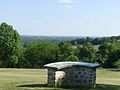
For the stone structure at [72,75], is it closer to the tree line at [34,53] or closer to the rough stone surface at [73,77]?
the rough stone surface at [73,77]

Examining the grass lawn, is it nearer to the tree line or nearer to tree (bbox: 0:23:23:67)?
the tree line

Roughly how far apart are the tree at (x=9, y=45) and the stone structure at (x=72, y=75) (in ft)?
149

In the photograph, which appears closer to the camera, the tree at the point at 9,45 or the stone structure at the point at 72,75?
the stone structure at the point at 72,75

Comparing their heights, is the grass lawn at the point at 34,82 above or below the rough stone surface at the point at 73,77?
below

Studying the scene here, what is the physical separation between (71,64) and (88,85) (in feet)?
4.23

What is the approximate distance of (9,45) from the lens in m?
62.4

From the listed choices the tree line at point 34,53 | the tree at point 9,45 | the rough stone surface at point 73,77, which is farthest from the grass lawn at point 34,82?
the tree at point 9,45

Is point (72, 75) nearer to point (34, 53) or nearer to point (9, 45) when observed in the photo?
point (9, 45)

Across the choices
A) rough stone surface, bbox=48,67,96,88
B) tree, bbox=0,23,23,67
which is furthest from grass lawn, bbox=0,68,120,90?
tree, bbox=0,23,23,67

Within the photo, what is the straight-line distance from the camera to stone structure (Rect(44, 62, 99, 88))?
56.5 ft

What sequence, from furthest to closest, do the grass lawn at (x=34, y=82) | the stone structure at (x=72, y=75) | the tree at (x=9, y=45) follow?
the tree at (x=9, y=45), the stone structure at (x=72, y=75), the grass lawn at (x=34, y=82)

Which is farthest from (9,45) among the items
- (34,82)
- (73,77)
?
(73,77)

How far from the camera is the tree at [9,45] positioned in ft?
205

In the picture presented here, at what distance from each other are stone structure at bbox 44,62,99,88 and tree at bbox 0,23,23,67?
45.5 metres
